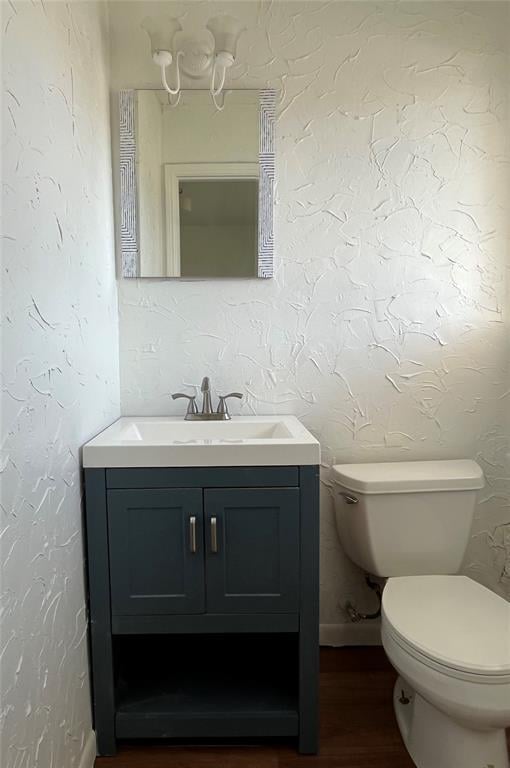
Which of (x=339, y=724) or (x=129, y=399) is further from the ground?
(x=129, y=399)

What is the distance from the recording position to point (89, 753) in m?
1.21

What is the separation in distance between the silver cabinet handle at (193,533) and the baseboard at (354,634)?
31.9 inches

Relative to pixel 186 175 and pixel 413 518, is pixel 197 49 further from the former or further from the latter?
pixel 413 518

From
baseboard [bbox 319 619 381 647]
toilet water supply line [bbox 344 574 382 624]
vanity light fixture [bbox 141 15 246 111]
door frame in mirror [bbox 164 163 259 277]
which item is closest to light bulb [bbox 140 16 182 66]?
vanity light fixture [bbox 141 15 246 111]

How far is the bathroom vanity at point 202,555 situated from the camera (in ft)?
3.93

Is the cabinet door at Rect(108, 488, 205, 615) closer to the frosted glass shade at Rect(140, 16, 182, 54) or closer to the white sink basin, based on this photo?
the white sink basin

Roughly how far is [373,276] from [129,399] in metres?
0.94

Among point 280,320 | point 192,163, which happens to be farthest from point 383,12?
point 280,320

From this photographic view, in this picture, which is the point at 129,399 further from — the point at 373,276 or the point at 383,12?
the point at 383,12

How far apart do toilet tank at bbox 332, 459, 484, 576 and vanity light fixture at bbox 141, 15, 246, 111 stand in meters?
1.34

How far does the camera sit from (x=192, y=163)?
1.59m

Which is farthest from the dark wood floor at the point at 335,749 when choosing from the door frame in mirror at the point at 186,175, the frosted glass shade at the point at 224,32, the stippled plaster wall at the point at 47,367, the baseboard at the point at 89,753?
the frosted glass shade at the point at 224,32

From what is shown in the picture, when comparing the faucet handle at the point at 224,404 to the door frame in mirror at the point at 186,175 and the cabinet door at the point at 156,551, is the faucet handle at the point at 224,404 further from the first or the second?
the door frame in mirror at the point at 186,175

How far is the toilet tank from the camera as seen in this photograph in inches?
56.7
